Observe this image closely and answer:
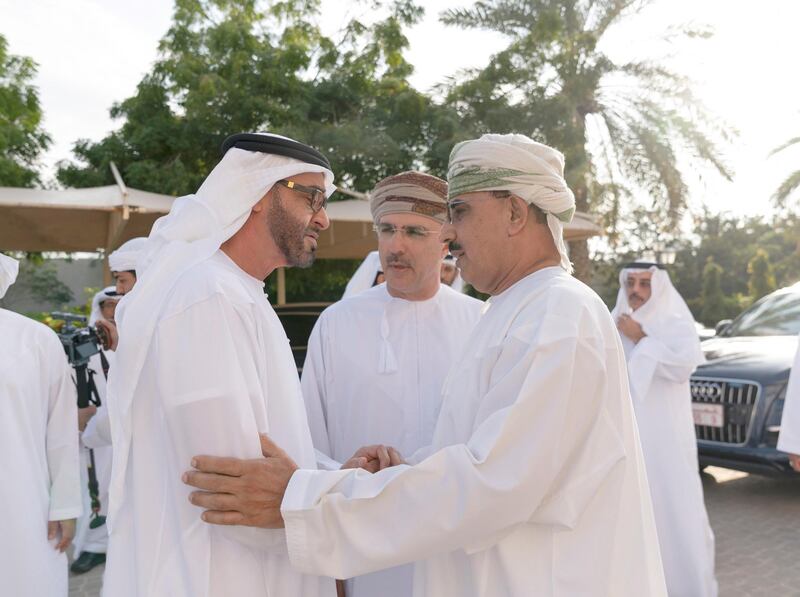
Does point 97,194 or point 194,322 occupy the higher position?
point 97,194

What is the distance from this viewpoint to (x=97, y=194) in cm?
830

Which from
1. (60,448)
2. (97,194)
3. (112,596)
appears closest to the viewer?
(112,596)

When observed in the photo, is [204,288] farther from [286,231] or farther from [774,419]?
[774,419]

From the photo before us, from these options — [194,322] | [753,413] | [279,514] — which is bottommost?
[753,413]

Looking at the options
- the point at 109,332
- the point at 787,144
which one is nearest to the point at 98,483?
the point at 109,332

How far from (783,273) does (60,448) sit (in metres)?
32.1

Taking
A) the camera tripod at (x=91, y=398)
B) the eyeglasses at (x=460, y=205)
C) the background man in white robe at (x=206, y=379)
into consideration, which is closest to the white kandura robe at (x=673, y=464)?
the eyeglasses at (x=460, y=205)

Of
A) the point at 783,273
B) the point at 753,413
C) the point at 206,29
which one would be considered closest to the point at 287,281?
the point at 206,29

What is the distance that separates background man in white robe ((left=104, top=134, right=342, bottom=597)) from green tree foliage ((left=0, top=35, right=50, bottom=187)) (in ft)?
56.4

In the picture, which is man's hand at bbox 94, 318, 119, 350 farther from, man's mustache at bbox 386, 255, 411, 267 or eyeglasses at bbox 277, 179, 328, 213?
eyeglasses at bbox 277, 179, 328, 213

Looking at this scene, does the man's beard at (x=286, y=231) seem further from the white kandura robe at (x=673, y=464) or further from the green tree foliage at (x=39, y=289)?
the green tree foliage at (x=39, y=289)

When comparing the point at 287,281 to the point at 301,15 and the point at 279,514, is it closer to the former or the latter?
the point at 301,15

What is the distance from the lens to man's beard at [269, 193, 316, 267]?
83.4 inches

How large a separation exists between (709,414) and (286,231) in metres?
5.95
